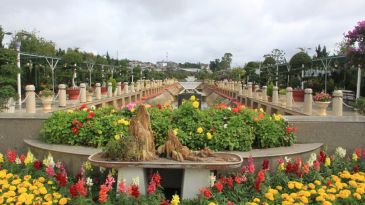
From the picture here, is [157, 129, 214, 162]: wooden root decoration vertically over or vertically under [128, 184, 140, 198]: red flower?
over

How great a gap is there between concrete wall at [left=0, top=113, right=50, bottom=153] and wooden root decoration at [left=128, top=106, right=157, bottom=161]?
8.46 ft

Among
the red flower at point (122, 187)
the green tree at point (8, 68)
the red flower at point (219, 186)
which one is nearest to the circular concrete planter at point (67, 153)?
the red flower at point (122, 187)

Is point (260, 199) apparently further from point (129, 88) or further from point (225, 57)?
point (225, 57)

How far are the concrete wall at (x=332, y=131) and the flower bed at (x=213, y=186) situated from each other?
0.88 m

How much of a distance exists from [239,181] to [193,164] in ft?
2.13

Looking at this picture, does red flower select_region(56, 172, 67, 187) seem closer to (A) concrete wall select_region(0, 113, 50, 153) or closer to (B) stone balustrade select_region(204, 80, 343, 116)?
(A) concrete wall select_region(0, 113, 50, 153)

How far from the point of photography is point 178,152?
16.6 ft

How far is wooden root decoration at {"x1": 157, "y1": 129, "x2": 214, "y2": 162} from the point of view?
5.00 meters

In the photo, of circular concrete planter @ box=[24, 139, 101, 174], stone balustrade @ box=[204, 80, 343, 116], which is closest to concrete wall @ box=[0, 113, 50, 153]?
circular concrete planter @ box=[24, 139, 101, 174]

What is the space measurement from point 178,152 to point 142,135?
1.78 ft

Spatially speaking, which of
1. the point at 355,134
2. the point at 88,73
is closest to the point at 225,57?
the point at 88,73

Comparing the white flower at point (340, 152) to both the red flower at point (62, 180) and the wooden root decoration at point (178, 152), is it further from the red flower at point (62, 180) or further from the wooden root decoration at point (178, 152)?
the red flower at point (62, 180)

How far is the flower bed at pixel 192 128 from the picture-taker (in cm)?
603

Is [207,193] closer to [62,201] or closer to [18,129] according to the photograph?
[62,201]
